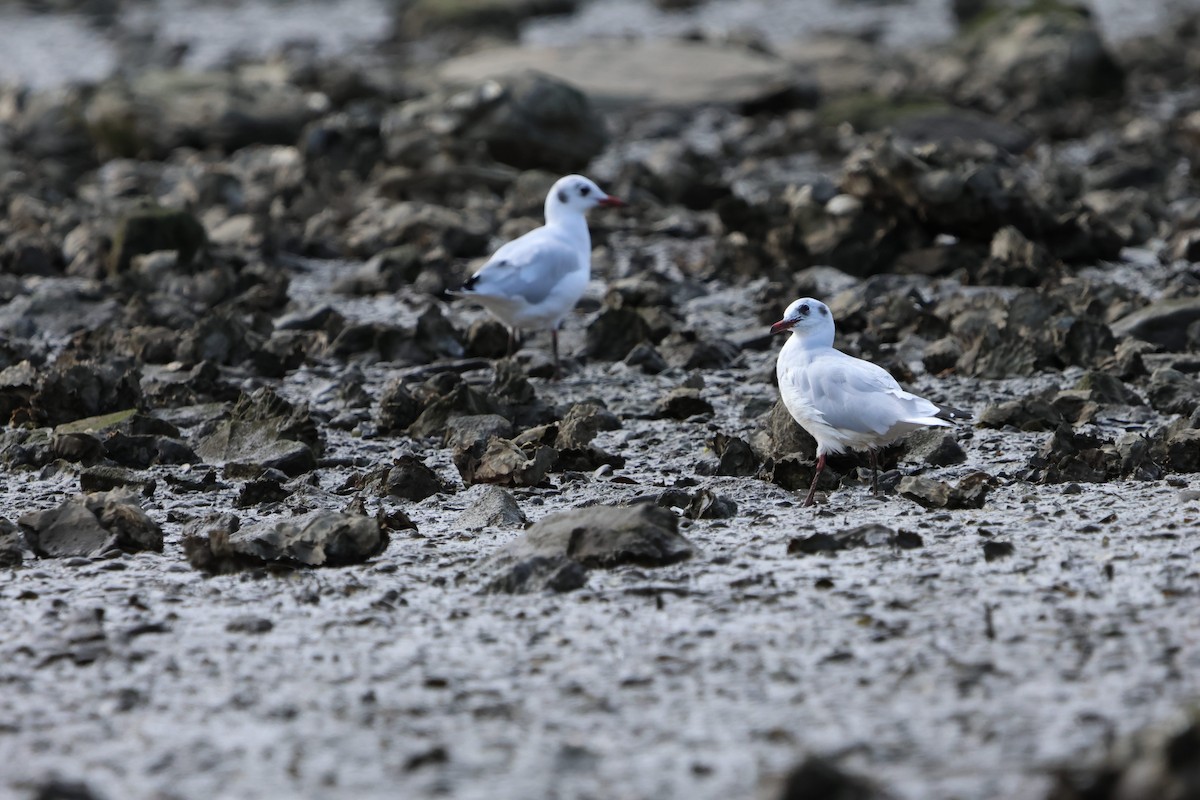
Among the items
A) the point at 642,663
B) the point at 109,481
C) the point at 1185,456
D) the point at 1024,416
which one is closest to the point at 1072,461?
the point at 1185,456

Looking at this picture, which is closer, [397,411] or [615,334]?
[397,411]

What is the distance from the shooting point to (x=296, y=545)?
569 cm

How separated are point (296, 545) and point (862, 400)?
234cm

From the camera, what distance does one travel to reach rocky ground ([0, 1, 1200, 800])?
Result: 13.5ft

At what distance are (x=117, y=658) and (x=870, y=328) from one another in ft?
18.8

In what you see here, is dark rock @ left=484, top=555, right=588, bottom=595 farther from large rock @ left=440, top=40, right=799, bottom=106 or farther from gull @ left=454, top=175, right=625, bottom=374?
large rock @ left=440, top=40, right=799, bottom=106

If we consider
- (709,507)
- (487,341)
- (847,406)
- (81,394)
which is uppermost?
(847,406)

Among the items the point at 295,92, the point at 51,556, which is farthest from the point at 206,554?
the point at 295,92

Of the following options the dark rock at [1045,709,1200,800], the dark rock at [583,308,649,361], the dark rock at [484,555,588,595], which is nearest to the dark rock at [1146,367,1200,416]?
the dark rock at [583,308,649,361]

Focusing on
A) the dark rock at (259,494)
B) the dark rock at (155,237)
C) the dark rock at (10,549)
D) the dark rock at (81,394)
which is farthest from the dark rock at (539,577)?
the dark rock at (155,237)

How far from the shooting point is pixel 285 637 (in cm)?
496

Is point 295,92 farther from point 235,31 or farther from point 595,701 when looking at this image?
point 595,701

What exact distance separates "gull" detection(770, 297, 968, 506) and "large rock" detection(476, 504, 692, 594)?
104 centimetres

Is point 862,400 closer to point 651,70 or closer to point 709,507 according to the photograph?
point 709,507
